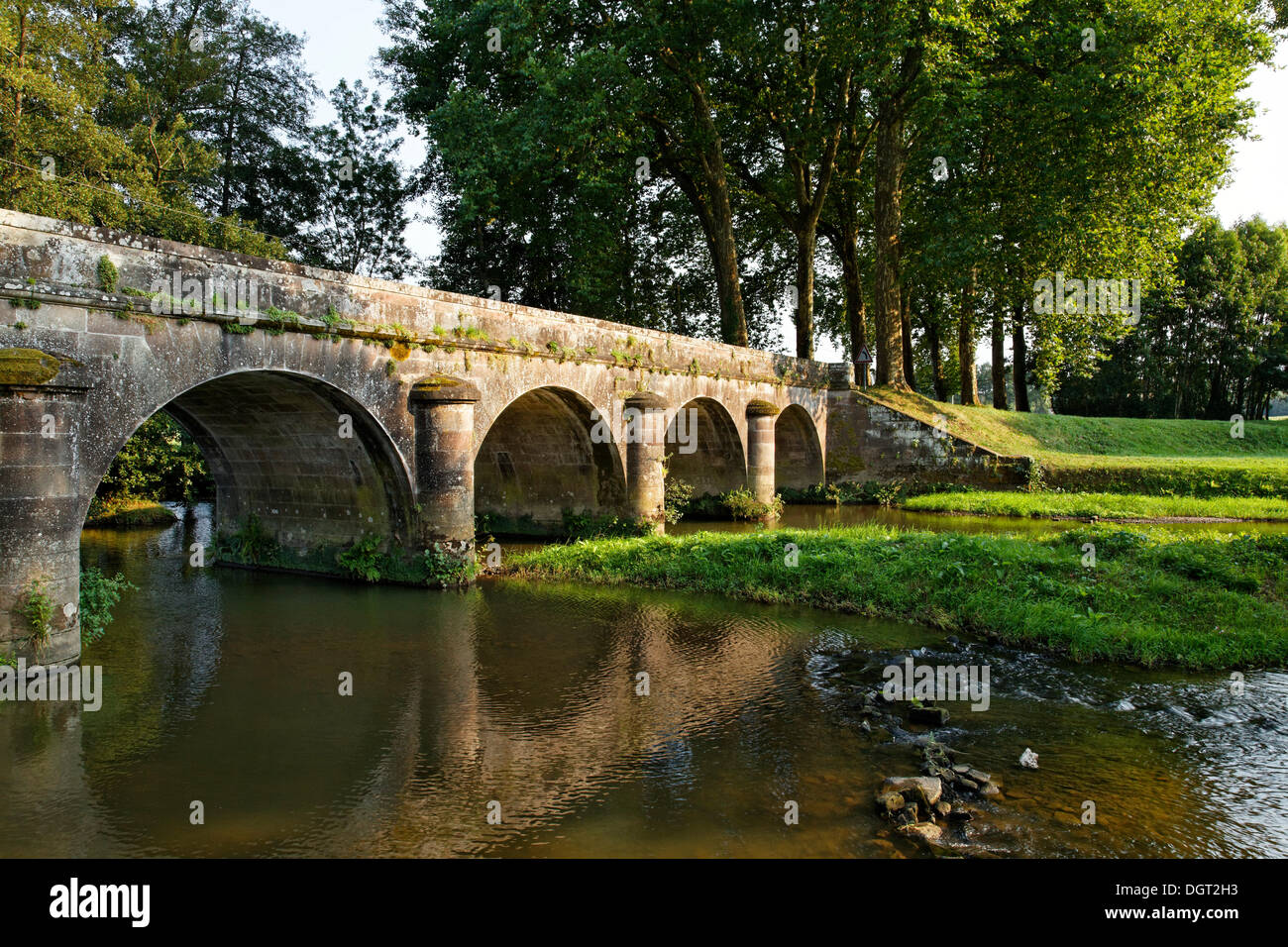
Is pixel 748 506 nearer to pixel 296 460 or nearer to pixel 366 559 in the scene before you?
pixel 366 559

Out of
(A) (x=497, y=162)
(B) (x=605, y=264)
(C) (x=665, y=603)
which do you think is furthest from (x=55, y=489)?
(B) (x=605, y=264)

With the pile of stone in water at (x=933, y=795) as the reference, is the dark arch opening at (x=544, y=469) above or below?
above

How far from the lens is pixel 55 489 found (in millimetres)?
8539

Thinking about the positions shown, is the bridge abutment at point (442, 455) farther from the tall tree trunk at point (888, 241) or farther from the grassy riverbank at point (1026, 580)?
the tall tree trunk at point (888, 241)

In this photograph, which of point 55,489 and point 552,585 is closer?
point 55,489

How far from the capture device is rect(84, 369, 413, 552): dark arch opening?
12.8 meters

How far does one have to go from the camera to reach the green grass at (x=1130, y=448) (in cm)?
2409

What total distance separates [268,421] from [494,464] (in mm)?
7588

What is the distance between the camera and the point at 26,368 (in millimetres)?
8188

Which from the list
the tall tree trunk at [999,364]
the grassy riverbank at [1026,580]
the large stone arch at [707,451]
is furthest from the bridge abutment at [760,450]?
→ the tall tree trunk at [999,364]

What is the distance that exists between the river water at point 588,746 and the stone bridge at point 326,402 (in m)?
2.22

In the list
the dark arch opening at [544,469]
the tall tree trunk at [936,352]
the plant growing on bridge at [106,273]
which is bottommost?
the dark arch opening at [544,469]

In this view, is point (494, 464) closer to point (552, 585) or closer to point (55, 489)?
point (552, 585)

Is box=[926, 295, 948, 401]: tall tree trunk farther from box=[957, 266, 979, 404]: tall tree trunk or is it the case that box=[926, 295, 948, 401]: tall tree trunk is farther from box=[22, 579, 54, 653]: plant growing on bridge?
box=[22, 579, 54, 653]: plant growing on bridge
